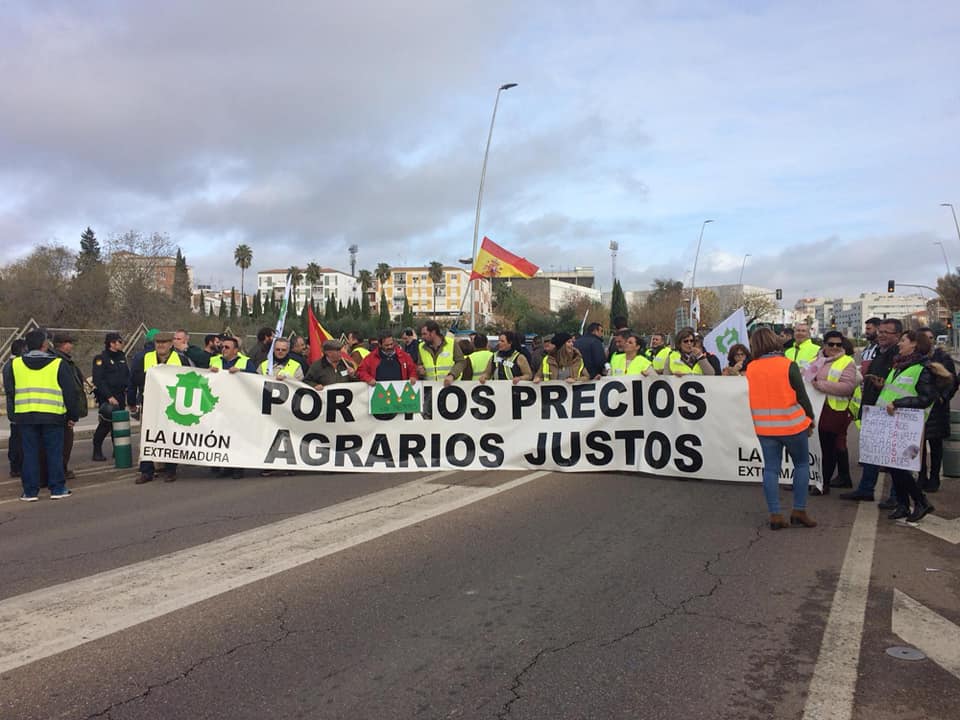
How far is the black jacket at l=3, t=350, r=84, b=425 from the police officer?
2.41 m

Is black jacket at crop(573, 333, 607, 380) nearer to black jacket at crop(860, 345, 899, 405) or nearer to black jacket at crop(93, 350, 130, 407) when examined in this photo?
black jacket at crop(860, 345, 899, 405)

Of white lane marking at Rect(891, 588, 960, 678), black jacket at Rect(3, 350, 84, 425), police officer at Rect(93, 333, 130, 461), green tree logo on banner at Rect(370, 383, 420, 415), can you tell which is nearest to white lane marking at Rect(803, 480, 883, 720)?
white lane marking at Rect(891, 588, 960, 678)

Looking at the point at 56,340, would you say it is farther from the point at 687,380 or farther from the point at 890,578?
the point at 890,578

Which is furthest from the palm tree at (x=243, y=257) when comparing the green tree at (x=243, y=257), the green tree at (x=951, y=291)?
the green tree at (x=951, y=291)

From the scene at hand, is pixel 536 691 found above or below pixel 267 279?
below

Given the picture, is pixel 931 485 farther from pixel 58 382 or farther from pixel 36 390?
pixel 36 390

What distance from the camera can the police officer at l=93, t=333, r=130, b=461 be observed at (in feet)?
35.5

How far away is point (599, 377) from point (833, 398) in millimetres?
2646

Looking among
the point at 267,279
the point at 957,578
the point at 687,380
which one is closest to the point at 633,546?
the point at 957,578

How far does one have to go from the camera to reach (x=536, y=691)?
3629 mm

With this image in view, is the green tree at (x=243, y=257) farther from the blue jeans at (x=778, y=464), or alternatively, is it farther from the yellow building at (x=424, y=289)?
the blue jeans at (x=778, y=464)

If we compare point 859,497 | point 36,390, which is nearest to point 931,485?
point 859,497

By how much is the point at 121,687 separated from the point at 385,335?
259 inches

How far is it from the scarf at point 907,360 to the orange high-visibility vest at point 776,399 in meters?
1.41
